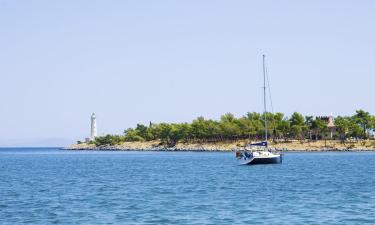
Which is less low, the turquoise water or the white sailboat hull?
the white sailboat hull

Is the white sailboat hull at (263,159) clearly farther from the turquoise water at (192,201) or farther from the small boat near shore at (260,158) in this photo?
the turquoise water at (192,201)

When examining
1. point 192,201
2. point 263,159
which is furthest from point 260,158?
point 192,201

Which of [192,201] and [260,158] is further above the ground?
[260,158]

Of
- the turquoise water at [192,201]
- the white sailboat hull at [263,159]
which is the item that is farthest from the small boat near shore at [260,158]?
the turquoise water at [192,201]

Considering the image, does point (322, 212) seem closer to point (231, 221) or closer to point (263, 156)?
point (231, 221)

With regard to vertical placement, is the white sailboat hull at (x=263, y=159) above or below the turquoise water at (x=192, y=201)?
above

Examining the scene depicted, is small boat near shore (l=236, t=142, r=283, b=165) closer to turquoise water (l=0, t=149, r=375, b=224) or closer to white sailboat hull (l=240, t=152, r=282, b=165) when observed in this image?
white sailboat hull (l=240, t=152, r=282, b=165)

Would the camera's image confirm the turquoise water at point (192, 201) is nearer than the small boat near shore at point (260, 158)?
Yes

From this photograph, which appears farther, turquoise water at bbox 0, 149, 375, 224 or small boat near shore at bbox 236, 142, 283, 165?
small boat near shore at bbox 236, 142, 283, 165

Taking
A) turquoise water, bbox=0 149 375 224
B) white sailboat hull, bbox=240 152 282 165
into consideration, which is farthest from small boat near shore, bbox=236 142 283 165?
turquoise water, bbox=0 149 375 224

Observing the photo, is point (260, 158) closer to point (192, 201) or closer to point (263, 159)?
point (263, 159)

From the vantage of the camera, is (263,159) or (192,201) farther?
(263,159)

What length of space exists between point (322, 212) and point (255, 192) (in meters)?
15.7

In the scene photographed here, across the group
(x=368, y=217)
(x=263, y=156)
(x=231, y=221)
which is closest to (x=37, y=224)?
(x=231, y=221)
